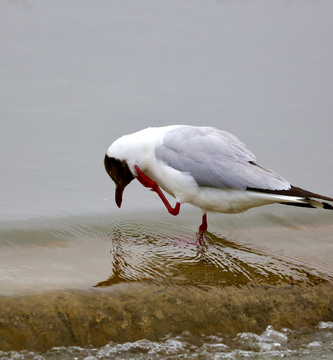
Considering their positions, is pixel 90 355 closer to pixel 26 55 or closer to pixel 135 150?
pixel 135 150

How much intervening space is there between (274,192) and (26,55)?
5027 millimetres

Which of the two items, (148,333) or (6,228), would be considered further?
(6,228)

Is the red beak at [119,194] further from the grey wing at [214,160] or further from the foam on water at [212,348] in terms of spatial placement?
the foam on water at [212,348]

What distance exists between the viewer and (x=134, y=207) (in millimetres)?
4859

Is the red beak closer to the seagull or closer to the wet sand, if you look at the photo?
the seagull

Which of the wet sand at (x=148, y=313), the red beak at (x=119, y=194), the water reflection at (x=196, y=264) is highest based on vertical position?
the red beak at (x=119, y=194)

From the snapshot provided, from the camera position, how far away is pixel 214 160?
377 cm

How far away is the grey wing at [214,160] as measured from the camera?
365 centimetres

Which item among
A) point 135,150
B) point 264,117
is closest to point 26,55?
point 264,117

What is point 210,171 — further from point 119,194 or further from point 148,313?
point 148,313

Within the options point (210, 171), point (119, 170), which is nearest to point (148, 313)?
point (210, 171)

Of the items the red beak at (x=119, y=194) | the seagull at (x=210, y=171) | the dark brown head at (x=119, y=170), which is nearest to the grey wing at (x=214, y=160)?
the seagull at (x=210, y=171)

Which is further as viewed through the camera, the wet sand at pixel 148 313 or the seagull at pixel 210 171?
the seagull at pixel 210 171

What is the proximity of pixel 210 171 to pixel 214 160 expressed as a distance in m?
0.09
